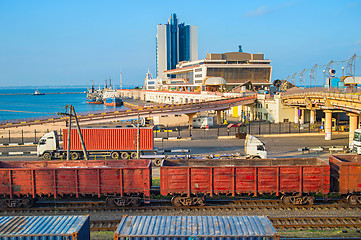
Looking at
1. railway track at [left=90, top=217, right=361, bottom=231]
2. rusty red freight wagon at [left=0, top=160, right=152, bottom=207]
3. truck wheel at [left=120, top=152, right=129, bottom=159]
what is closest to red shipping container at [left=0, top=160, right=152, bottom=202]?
rusty red freight wagon at [left=0, top=160, right=152, bottom=207]

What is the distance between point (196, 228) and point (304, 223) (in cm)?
824

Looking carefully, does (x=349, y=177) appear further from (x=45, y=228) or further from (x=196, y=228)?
(x=45, y=228)

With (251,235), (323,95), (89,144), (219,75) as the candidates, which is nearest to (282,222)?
(251,235)

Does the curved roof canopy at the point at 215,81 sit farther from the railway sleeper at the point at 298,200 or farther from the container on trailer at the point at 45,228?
the container on trailer at the point at 45,228

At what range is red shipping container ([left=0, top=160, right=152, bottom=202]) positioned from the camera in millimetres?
18969

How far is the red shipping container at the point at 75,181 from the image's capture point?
1897 centimetres

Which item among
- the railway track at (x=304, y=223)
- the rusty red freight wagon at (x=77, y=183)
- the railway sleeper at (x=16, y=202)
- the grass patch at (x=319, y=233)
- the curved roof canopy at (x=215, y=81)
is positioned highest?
the curved roof canopy at (x=215, y=81)

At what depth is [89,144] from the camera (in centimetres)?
3600

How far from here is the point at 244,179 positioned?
18875 millimetres

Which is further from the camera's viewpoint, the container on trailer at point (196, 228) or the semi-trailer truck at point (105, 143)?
the semi-trailer truck at point (105, 143)

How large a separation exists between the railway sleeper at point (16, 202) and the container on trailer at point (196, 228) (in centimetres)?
1017

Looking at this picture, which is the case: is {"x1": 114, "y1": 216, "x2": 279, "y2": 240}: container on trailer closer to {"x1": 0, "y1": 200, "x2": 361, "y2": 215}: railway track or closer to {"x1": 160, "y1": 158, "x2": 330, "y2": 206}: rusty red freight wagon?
{"x1": 160, "y1": 158, "x2": 330, "y2": 206}: rusty red freight wagon

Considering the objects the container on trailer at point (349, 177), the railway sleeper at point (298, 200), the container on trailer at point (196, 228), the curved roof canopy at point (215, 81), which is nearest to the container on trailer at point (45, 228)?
the container on trailer at point (196, 228)

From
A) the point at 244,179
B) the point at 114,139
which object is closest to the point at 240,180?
the point at 244,179
